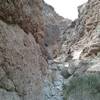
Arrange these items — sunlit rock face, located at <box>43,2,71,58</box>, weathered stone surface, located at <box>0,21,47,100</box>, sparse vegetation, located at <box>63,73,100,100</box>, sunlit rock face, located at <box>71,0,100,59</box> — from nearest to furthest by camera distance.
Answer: weathered stone surface, located at <box>0,21,47,100</box> < sparse vegetation, located at <box>63,73,100,100</box> < sunlit rock face, located at <box>71,0,100,59</box> < sunlit rock face, located at <box>43,2,71,58</box>

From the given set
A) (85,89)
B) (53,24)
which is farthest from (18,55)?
(53,24)

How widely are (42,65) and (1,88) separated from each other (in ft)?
7.12

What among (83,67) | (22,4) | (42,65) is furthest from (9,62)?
(83,67)

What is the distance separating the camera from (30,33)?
549 cm

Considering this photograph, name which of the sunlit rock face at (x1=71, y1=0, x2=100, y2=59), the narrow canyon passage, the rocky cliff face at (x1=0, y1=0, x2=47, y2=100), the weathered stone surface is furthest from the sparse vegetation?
the sunlit rock face at (x1=71, y1=0, x2=100, y2=59)

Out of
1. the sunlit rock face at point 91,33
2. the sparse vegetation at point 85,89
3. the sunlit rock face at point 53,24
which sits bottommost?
the sparse vegetation at point 85,89

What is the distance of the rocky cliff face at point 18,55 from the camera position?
13.3 feet

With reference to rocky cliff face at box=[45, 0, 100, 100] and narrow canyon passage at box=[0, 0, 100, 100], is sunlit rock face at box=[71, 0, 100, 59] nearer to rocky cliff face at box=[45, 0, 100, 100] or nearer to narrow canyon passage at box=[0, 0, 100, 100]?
rocky cliff face at box=[45, 0, 100, 100]

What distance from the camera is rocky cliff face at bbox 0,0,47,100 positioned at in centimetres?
404

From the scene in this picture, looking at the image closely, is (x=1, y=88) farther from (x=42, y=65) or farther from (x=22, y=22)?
(x=42, y=65)

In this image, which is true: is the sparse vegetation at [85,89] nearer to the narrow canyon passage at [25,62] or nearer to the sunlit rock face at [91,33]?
the narrow canyon passage at [25,62]

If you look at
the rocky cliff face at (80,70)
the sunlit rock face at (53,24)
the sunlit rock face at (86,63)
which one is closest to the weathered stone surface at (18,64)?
the rocky cliff face at (80,70)

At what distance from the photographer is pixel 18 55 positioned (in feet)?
14.6

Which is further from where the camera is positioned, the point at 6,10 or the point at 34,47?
the point at 34,47
